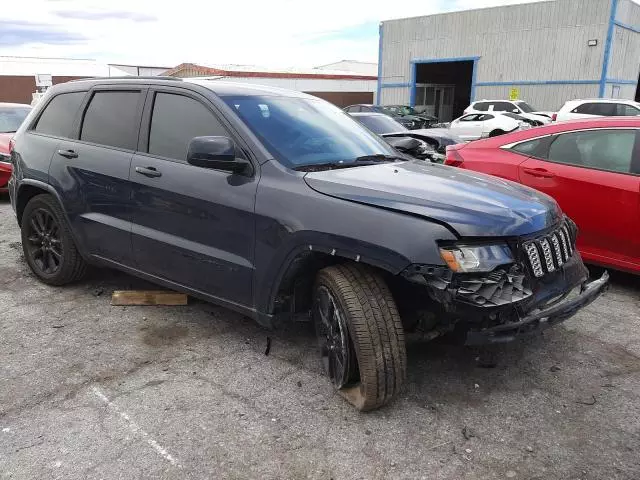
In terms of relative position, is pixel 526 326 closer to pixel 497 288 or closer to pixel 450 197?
pixel 497 288

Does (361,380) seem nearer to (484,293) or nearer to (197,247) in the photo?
(484,293)

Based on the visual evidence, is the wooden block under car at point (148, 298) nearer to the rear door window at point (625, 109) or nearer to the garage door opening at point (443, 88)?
the rear door window at point (625, 109)

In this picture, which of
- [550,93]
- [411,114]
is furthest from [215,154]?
[550,93]

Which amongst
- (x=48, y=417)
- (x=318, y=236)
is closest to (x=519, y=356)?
(x=318, y=236)

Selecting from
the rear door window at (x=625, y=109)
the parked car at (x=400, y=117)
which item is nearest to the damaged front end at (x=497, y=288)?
the rear door window at (x=625, y=109)

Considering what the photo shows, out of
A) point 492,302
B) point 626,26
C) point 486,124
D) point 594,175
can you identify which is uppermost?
point 626,26

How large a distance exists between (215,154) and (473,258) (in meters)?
1.51

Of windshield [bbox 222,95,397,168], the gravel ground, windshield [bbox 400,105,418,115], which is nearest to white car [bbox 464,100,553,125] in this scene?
windshield [bbox 400,105,418,115]

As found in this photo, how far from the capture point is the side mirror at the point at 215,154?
312cm

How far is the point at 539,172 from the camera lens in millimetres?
4953

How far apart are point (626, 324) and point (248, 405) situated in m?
2.86

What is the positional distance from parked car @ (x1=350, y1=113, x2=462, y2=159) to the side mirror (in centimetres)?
640

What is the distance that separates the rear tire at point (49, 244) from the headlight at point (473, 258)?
3131 mm

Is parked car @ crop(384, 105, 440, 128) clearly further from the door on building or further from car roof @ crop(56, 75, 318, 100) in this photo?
car roof @ crop(56, 75, 318, 100)
